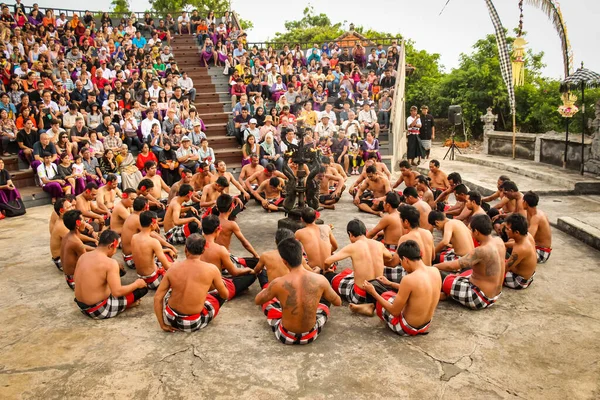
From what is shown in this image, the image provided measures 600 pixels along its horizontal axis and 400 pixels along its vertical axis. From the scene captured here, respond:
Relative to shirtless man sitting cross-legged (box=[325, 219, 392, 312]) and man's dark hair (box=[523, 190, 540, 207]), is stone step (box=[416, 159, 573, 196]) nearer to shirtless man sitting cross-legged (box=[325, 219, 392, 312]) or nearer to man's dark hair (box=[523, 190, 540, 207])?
man's dark hair (box=[523, 190, 540, 207])

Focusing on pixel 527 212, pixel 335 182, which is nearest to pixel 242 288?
pixel 527 212

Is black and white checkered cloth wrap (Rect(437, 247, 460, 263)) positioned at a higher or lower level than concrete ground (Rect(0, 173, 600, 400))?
higher

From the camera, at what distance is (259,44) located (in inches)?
824

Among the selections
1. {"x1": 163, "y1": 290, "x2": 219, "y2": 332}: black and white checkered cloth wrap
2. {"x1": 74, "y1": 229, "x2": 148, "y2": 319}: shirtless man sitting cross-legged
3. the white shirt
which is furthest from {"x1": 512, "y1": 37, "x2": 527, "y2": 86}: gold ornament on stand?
{"x1": 74, "y1": 229, "x2": 148, "y2": 319}: shirtless man sitting cross-legged

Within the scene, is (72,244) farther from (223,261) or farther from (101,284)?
(223,261)

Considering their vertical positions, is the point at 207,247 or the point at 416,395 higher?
the point at 207,247

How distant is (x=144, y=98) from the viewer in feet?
46.2

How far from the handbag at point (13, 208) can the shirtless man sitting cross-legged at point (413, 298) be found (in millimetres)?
8379

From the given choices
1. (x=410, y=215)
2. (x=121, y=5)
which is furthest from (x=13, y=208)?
(x=121, y=5)

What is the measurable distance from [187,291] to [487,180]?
995 cm

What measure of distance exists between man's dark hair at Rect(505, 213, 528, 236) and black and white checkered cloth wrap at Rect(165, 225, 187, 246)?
4.72 meters

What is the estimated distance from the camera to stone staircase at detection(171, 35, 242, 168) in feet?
47.7

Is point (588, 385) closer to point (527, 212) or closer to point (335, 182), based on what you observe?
point (527, 212)

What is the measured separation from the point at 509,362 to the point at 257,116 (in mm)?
11517
